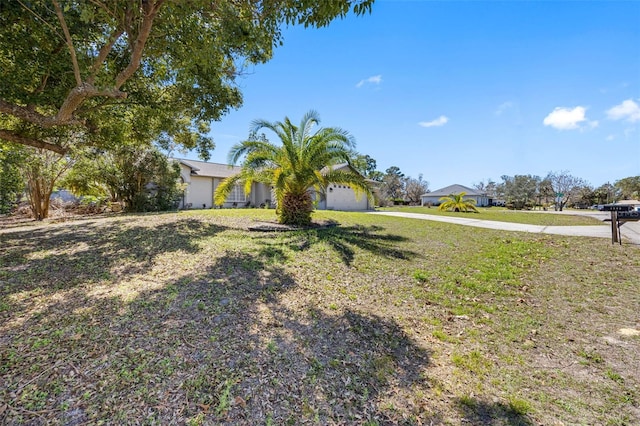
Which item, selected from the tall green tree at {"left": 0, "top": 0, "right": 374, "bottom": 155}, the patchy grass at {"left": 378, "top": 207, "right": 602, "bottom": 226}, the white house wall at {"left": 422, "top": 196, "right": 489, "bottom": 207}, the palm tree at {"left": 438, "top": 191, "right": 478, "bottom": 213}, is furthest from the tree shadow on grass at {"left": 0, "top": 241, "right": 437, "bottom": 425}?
the white house wall at {"left": 422, "top": 196, "right": 489, "bottom": 207}

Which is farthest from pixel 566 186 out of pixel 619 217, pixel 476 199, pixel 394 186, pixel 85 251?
pixel 85 251

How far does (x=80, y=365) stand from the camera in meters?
2.71

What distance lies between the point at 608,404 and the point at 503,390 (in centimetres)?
88

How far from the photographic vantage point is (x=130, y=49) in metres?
6.55

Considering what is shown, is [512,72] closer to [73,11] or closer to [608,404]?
[608,404]

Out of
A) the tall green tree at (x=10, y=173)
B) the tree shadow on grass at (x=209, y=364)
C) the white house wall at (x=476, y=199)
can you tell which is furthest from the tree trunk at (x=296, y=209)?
the white house wall at (x=476, y=199)

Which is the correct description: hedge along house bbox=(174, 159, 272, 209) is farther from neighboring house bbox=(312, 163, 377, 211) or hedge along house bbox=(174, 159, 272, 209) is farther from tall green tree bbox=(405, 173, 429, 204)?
tall green tree bbox=(405, 173, 429, 204)

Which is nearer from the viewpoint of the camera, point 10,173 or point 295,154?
point 295,154

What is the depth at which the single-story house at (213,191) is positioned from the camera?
20.8m

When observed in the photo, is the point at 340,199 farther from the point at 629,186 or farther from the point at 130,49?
the point at 629,186

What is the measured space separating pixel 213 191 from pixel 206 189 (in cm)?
71

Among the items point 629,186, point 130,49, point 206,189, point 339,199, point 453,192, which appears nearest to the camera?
point 130,49

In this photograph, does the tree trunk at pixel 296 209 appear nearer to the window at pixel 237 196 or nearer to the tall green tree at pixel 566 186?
the window at pixel 237 196

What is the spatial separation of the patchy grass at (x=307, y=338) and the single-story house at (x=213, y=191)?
1445 centimetres
